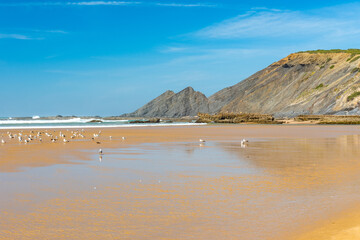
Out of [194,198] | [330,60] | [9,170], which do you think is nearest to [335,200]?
[194,198]

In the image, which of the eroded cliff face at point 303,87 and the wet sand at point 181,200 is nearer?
the wet sand at point 181,200

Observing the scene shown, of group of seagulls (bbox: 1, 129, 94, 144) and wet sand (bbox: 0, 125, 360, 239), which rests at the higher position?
group of seagulls (bbox: 1, 129, 94, 144)

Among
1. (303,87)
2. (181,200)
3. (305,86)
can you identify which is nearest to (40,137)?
(181,200)

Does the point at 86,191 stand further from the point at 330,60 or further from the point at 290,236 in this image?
the point at 330,60

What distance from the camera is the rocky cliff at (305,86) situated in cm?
9288

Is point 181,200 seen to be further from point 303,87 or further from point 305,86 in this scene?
point 303,87

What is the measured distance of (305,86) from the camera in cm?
12038

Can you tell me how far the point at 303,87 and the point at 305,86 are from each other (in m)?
0.92

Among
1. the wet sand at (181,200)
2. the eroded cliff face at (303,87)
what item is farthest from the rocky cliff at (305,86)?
the wet sand at (181,200)

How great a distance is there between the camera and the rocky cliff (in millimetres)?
92875

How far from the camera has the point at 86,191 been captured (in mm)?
11188

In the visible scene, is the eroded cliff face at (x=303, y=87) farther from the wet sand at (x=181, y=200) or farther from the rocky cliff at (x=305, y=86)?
the wet sand at (x=181, y=200)

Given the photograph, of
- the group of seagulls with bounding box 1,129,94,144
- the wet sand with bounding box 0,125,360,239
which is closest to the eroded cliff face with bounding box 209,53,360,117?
the group of seagulls with bounding box 1,129,94,144

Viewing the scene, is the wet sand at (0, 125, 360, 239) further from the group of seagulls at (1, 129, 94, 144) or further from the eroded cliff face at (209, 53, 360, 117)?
the eroded cliff face at (209, 53, 360, 117)
